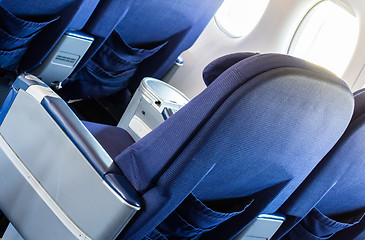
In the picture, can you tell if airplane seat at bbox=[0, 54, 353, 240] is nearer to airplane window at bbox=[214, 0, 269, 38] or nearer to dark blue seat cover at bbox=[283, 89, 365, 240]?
dark blue seat cover at bbox=[283, 89, 365, 240]

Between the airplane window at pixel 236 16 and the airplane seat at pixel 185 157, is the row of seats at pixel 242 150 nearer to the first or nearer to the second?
the airplane seat at pixel 185 157

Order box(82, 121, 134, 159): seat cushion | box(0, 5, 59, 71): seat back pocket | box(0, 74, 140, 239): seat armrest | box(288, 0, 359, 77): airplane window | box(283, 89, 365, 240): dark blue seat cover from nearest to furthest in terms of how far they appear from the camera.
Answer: box(0, 74, 140, 239): seat armrest, box(283, 89, 365, 240): dark blue seat cover, box(82, 121, 134, 159): seat cushion, box(0, 5, 59, 71): seat back pocket, box(288, 0, 359, 77): airplane window

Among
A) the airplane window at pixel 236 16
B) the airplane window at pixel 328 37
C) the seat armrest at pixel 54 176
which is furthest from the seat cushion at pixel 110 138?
the airplane window at pixel 236 16

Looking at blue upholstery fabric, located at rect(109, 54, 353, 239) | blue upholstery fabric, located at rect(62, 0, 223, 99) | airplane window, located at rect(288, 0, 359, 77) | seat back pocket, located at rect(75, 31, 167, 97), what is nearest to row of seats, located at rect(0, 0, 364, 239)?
blue upholstery fabric, located at rect(109, 54, 353, 239)

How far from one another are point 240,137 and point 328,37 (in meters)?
2.30

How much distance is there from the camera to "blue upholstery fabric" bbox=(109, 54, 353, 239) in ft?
5.84

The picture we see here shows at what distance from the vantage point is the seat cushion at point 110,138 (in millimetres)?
2572

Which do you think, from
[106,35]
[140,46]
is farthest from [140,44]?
[106,35]

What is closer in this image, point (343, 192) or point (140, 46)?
point (343, 192)

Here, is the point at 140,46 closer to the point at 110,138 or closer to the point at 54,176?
the point at 110,138

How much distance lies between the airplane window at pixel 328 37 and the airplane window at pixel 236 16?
1.35 feet

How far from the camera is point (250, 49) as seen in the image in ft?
13.6

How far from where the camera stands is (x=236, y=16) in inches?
171

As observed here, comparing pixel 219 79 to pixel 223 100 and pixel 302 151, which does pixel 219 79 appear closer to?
pixel 223 100
